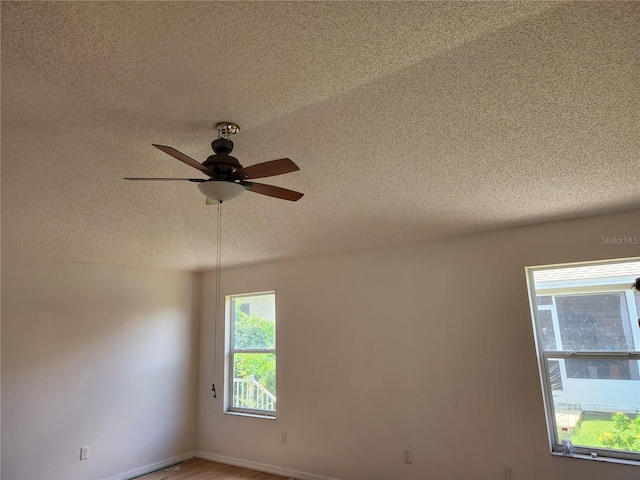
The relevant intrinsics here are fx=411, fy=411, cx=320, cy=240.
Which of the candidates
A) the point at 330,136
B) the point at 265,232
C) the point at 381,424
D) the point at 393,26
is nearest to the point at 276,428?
the point at 381,424

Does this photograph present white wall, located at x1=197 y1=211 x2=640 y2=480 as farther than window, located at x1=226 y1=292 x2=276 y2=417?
No

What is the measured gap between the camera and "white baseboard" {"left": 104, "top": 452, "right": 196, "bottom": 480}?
15.0ft

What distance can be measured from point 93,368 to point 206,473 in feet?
5.72

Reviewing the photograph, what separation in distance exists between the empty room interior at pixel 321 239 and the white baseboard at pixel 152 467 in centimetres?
4

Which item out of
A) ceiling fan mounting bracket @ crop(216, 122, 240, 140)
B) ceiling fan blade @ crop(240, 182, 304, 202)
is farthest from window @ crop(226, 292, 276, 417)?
ceiling fan mounting bracket @ crop(216, 122, 240, 140)

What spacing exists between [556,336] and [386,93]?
9.03 ft

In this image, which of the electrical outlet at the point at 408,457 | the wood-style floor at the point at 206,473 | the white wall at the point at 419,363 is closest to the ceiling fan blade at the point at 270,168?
the white wall at the point at 419,363

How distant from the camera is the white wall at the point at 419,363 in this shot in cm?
350

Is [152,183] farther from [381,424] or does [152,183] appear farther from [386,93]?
[381,424]

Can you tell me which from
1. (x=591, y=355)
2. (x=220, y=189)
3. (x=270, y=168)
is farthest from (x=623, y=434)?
(x=220, y=189)

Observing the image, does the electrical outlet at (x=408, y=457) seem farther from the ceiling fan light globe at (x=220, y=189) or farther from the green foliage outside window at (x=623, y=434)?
the ceiling fan light globe at (x=220, y=189)

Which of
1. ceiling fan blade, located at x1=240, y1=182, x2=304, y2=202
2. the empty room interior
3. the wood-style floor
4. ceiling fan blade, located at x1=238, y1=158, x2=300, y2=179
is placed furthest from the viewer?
the wood-style floor

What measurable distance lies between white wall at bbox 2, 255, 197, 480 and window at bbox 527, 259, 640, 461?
427cm

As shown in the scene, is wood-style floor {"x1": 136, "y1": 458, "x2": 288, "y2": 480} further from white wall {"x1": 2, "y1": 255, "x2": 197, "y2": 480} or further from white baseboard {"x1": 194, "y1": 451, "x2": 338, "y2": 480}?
white wall {"x1": 2, "y1": 255, "x2": 197, "y2": 480}
